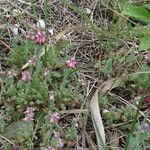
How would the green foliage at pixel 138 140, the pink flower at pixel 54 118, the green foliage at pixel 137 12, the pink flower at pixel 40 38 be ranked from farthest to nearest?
the green foliage at pixel 137 12 → the pink flower at pixel 40 38 → the pink flower at pixel 54 118 → the green foliage at pixel 138 140

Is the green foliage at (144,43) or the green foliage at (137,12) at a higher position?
the green foliage at (137,12)

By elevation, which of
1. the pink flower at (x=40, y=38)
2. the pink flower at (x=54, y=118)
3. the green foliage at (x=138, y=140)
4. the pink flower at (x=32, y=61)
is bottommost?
the green foliage at (x=138, y=140)

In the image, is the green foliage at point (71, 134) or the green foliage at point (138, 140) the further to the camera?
the green foliage at point (71, 134)

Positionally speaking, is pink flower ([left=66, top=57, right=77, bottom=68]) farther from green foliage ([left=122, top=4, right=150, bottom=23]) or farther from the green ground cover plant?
green foliage ([left=122, top=4, right=150, bottom=23])

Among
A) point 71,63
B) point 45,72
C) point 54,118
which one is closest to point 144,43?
point 71,63

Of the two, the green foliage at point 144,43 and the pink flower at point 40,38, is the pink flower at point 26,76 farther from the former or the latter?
the green foliage at point 144,43

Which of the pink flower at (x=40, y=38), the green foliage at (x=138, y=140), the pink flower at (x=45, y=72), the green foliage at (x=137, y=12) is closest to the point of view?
the green foliage at (x=138, y=140)

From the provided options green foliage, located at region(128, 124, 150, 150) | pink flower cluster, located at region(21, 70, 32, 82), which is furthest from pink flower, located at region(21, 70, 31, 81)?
green foliage, located at region(128, 124, 150, 150)

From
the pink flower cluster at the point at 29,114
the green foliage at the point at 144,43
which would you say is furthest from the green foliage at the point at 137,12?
the pink flower cluster at the point at 29,114

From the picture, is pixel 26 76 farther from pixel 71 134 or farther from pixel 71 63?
pixel 71 134

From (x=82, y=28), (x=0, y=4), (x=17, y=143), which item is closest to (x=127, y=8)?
(x=82, y=28)

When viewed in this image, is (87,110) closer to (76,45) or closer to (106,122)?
(106,122)
